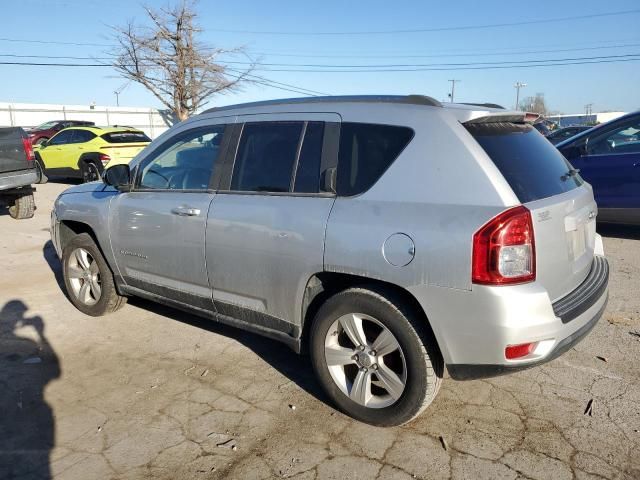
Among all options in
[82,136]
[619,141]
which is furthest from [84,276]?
[82,136]

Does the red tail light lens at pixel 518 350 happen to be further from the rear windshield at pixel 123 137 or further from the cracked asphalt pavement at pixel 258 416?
the rear windshield at pixel 123 137

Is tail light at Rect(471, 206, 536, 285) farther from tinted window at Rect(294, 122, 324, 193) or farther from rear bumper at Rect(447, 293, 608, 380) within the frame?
tinted window at Rect(294, 122, 324, 193)

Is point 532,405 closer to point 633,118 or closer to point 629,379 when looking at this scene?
point 629,379

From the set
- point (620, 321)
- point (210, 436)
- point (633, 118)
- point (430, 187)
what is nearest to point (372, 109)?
point (430, 187)

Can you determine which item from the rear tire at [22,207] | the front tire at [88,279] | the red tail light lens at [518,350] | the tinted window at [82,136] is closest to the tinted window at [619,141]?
the red tail light lens at [518,350]

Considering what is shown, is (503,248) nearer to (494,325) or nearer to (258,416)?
(494,325)

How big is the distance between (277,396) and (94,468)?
1135mm

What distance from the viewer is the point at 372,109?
3043 mm

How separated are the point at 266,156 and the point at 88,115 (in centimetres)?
3731

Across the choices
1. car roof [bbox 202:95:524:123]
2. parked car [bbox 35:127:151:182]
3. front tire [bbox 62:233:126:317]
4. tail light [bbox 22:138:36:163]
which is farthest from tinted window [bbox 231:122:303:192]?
parked car [bbox 35:127:151:182]

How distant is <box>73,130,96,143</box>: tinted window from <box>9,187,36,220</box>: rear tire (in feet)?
17.7

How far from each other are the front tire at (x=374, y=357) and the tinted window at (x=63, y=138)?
14.7m

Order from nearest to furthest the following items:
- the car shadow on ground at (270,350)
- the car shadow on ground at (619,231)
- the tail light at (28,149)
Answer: the car shadow on ground at (270,350) → the car shadow on ground at (619,231) → the tail light at (28,149)

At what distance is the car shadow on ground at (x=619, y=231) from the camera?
24.7 feet
